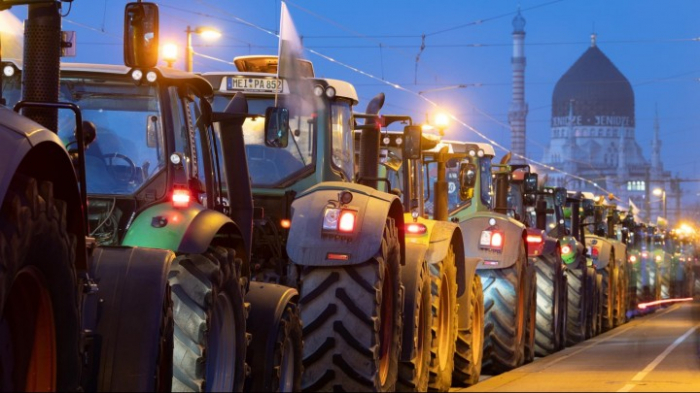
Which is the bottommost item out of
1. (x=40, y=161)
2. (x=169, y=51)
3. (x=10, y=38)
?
(x=40, y=161)

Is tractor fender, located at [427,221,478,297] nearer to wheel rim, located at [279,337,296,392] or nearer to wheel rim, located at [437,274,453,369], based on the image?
wheel rim, located at [437,274,453,369]

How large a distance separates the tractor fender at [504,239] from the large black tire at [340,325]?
7477mm

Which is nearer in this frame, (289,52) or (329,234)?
(329,234)

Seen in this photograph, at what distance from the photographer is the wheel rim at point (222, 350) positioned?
830 cm

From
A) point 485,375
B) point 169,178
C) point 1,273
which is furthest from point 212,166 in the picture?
point 485,375

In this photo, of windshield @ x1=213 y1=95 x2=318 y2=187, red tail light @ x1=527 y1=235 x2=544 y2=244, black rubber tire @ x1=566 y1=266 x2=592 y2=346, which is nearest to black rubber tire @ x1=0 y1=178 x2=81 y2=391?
windshield @ x1=213 y1=95 x2=318 y2=187

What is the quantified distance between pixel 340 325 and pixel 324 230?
0.69m

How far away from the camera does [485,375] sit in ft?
60.2

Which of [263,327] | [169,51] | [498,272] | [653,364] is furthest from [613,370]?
[169,51]

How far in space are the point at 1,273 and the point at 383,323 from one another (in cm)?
733

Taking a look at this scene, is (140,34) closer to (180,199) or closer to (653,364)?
(180,199)

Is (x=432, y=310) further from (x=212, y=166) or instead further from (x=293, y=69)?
(x=212, y=166)

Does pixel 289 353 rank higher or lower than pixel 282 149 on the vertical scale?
lower

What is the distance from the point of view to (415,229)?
14172 mm
